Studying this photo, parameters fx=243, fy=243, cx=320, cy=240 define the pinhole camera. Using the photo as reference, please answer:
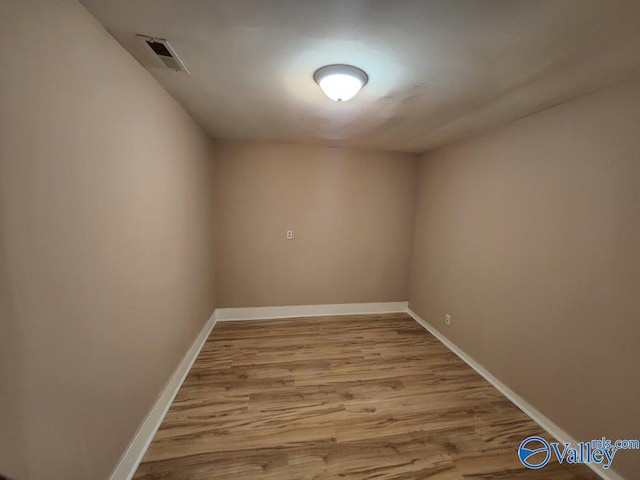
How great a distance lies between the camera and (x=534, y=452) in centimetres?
156

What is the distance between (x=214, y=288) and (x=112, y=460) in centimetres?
198

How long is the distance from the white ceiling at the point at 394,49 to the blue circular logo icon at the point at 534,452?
2.27m

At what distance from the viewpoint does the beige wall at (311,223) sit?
10.0 ft

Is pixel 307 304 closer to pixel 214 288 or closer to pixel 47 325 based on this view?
pixel 214 288

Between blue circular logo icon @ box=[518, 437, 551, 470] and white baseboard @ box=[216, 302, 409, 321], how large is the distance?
2020mm

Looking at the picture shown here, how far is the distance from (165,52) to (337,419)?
98.2 inches

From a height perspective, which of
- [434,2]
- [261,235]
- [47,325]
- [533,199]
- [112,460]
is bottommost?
[112,460]

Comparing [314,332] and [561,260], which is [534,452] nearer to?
[561,260]

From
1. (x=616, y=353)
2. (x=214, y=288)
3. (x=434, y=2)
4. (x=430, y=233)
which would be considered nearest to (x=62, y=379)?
(x=434, y=2)

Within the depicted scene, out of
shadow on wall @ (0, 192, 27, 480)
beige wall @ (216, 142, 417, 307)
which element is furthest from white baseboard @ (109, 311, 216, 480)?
beige wall @ (216, 142, 417, 307)

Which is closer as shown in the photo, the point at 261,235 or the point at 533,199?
the point at 533,199

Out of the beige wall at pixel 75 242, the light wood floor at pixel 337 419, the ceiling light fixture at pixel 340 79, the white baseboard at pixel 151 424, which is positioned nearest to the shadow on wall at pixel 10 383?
the beige wall at pixel 75 242

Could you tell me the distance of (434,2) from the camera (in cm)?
91

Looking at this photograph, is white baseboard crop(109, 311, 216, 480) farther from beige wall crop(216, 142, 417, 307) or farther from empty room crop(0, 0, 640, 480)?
beige wall crop(216, 142, 417, 307)
